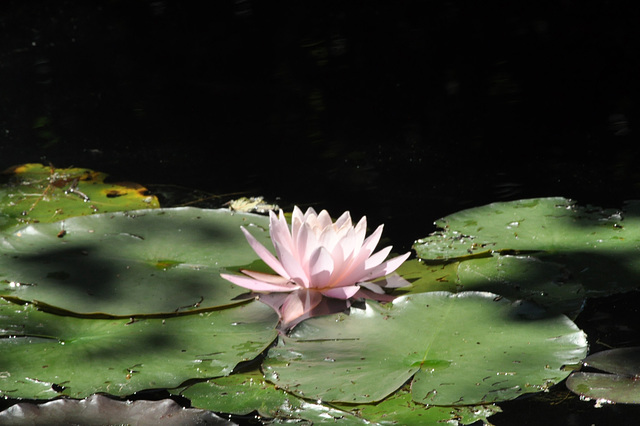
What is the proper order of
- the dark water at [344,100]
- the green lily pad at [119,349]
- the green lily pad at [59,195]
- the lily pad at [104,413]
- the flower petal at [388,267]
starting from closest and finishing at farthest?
the lily pad at [104,413], the green lily pad at [119,349], the flower petal at [388,267], the green lily pad at [59,195], the dark water at [344,100]

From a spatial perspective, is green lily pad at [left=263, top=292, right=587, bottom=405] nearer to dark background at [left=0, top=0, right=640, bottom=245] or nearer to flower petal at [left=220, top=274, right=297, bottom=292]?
flower petal at [left=220, top=274, right=297, bottom=292]

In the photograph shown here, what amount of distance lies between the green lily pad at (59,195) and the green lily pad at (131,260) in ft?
0.82

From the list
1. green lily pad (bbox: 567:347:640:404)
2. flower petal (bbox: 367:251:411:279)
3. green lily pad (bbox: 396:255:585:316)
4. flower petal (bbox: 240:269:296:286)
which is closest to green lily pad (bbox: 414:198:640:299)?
green lily pad (bbox: 396:255:585:316)

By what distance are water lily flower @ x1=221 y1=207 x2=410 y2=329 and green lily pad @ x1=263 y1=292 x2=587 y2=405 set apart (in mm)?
107

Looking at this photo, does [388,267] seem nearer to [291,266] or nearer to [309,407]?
A: [291,266]

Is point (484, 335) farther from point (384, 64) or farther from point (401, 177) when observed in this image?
point (384, 64)

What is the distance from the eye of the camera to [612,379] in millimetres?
1106

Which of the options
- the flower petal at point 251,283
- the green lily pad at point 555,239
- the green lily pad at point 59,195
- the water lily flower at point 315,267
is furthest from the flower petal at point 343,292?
the green lily pad at point 59,195

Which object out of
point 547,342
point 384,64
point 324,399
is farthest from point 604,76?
point 324,399

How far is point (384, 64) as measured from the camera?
3160mm

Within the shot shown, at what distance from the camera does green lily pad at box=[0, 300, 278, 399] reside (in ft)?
3.72

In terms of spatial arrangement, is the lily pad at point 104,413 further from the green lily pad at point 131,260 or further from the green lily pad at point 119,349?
the green lily pad at point 131,260

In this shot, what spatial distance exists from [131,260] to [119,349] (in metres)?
0.31

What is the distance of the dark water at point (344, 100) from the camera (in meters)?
2.19
